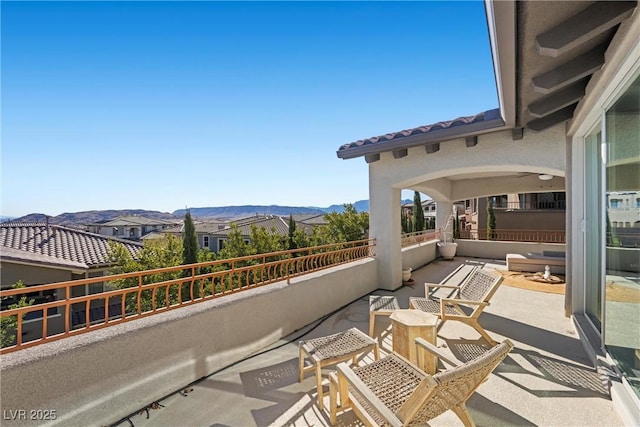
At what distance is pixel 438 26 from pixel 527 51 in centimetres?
462

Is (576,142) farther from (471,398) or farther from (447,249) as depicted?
(447,249)

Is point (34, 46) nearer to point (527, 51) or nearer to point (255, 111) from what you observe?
point (255, 111)

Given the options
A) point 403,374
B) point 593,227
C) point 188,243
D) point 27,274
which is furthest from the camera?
point 188,243

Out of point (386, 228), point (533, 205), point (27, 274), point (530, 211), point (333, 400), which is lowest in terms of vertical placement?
point (27, 274)

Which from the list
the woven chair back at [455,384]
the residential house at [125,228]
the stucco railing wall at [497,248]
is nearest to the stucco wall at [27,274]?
the woven chair back at [455,384]

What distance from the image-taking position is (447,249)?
1390 cm

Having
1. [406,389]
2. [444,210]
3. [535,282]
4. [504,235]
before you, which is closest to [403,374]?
[406,389]

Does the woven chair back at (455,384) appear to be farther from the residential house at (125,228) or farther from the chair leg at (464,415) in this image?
the residential house at (125,228)

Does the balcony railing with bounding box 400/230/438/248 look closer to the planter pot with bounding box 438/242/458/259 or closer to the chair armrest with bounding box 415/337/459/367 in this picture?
the planter pot with bounding box 438/242/458/259

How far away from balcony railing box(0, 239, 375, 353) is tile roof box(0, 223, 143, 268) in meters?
1.87

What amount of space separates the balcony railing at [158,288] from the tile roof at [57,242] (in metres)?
1.87

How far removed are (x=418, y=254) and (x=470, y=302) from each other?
7.01m

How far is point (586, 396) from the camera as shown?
352 cm

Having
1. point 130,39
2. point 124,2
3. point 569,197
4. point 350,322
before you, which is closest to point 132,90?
point 130,39
